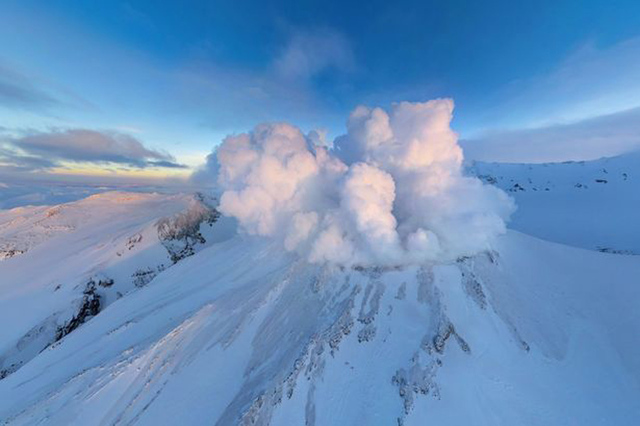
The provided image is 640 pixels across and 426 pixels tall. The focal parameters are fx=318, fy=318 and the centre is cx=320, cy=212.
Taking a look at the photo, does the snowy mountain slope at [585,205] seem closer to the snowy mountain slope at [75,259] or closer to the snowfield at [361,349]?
the snowfield at [361,349]

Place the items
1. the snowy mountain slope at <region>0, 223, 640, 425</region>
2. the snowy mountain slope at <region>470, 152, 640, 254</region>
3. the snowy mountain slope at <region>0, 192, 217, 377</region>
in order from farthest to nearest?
the snowy mountain slope at <region>470, 152, 640, 254</region>, the snowy mountain slope at <region>0, 192, 217, 377</region>, the snowy mountain slope at <region>0, 223, 640, 425</region>

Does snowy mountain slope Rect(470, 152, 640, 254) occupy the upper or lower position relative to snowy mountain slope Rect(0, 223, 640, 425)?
lower

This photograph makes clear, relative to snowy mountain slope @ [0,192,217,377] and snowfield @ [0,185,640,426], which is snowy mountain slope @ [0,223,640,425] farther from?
snowy mountain slope @ [0,192,217,377]

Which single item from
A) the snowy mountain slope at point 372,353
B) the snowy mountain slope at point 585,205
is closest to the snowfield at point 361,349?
the snowy mountain slope at point 372,353

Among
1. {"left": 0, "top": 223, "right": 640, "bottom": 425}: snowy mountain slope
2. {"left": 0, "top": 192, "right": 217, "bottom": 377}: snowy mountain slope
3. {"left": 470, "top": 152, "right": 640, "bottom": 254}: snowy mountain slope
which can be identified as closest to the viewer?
{"left": 0, "top": 223, "right": 640, "bottom": 425}: snowy mountain slope

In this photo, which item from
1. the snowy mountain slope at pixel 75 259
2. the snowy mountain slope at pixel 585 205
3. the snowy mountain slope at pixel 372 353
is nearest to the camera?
the snowy mountain slope at pixel 372 353

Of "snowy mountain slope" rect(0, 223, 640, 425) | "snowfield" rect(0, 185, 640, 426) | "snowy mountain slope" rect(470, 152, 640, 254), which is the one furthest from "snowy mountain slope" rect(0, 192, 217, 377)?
"snowy mountain slope" rect(470, 152, 640, 254)

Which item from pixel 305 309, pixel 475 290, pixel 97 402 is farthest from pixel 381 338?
pixel 97 402
